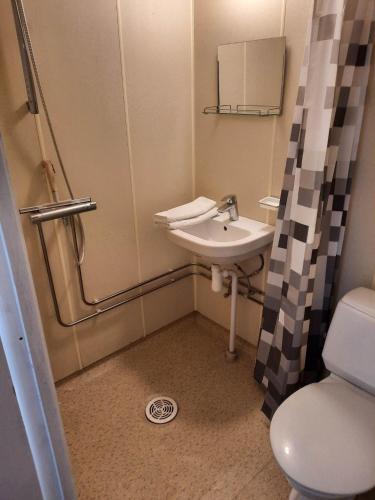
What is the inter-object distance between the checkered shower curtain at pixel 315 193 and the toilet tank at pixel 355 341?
0.48ft

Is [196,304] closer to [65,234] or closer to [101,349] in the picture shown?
[101,349]

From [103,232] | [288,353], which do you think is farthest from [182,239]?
[288,353]

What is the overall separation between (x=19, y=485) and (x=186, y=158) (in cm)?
187

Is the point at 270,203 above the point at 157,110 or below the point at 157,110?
below

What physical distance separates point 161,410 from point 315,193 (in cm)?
135

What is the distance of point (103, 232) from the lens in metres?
1.92

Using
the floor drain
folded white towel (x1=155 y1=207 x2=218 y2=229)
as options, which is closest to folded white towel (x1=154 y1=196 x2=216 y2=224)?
folded white towel (x1=155 y1=207 x2=218 y2=229)

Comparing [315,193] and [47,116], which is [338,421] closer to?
[315,193]

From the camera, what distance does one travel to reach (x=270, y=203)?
1.73 meters

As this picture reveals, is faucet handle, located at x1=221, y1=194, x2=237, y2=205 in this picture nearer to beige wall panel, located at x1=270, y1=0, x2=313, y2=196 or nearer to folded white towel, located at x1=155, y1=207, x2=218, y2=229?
folded white towel, located at x1=155, y1=207, x2=218, y2=229

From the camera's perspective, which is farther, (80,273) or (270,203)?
(80,273)

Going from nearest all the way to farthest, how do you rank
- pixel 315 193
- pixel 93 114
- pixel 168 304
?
pixel 315 193 < pixel 93 114 < pixel 168 304

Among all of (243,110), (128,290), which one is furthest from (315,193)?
(128,290)

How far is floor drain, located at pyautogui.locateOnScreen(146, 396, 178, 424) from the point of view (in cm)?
180
